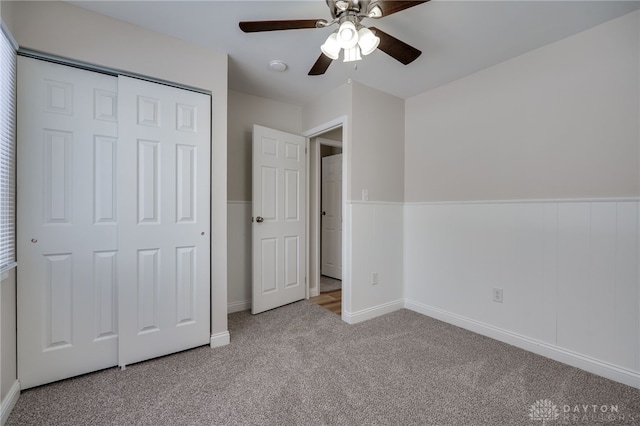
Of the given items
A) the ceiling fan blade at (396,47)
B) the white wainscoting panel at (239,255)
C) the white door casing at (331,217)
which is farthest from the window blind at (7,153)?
the white door casing at (331,217)

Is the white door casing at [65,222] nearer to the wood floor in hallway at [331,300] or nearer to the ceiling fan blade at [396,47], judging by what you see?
the ceiling fan blade at [396,47]

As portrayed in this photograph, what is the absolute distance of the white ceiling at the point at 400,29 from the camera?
1744mm

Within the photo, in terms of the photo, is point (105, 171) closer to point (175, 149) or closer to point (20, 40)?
point (175, 149)

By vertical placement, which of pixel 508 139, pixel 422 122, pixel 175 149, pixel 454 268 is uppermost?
pixel 422 122

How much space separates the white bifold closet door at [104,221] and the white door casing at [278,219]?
79 cm

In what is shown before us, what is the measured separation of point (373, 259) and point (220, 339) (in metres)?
1.59

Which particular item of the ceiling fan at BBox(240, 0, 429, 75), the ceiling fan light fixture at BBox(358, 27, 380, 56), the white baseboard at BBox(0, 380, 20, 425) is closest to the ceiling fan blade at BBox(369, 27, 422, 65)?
the ceiling fan at BBox(240, 0, 429, 75)

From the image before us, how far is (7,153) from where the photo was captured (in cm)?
155

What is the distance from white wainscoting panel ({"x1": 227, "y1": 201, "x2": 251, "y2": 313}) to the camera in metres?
3.02

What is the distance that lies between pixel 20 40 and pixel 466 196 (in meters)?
3.39

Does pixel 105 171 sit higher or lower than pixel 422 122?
lower

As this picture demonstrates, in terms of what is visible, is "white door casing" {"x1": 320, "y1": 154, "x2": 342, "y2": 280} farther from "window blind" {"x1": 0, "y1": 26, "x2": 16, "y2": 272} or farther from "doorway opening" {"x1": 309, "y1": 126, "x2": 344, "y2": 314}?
"window blind" {"x1": 0, "y1": 26, "x2": 16, "y2": 272}

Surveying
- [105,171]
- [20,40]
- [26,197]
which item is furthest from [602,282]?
[20,40]

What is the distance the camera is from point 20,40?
163 centimetres
